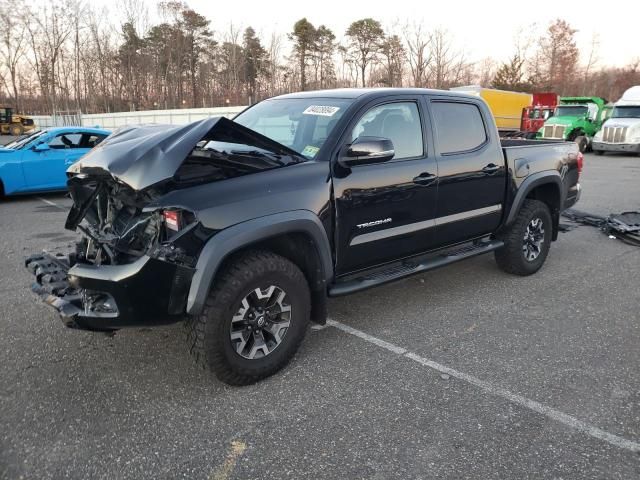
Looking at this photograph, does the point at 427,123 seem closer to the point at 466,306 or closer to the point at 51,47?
the point at 466,306

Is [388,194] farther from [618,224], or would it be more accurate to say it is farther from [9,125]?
[9,125]

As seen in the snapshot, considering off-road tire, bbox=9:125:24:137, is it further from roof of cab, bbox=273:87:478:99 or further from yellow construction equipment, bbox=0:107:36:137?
roof of cab, bbox=273:87:478:99

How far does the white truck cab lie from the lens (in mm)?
19734

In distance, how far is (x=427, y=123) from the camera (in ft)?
13.4

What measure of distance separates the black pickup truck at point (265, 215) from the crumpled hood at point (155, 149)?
0.4 inches

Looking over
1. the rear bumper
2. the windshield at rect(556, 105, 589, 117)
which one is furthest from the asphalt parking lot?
the windshield at rect(556, 105, 589, 117)

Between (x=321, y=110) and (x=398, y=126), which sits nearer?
(x=321, y=110)

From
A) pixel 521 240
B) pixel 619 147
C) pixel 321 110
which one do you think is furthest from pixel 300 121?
pixel 619 147

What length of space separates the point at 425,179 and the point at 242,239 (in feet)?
5.86

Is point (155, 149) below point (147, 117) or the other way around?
below

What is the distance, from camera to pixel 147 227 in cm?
277

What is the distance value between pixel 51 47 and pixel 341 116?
5636 cm

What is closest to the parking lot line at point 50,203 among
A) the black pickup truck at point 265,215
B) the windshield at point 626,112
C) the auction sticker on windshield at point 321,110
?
the black pickup truck at point 265,215

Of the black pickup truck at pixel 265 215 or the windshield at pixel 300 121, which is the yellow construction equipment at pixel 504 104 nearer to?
the black pickup truck at pixel 265 215
